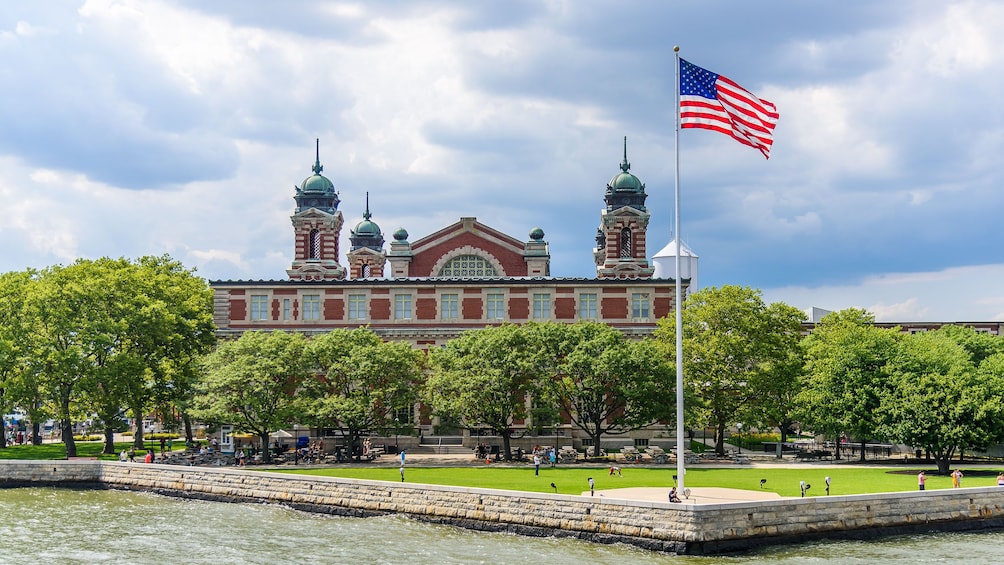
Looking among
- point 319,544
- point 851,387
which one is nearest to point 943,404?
point 851,387

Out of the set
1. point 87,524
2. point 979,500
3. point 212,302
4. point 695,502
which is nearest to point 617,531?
point 695,502

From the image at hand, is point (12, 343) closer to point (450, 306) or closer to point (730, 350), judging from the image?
point (450, 306)

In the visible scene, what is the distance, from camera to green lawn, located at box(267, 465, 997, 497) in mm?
→ 47375

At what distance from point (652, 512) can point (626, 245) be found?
6706 cm

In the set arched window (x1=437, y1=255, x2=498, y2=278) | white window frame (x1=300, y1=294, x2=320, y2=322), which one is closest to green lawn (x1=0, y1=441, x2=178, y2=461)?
white window frame (x1=300, y1=294, x2=320, y2=322)

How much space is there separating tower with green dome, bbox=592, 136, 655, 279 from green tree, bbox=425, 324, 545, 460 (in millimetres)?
37361

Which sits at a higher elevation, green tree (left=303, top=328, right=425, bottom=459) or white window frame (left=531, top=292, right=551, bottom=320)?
white window frame (left=531, top=292, right=551, bottom=320)

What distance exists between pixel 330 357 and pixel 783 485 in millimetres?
31463

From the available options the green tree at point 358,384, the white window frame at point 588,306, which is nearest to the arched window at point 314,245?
the white window frame at point 588,306

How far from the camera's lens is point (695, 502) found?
39688 mm

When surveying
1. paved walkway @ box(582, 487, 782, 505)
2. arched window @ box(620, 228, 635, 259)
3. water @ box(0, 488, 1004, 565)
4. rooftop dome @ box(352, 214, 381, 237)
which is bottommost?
water @ box(0, 488, 1004, 565)

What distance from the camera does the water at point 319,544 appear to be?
3672 cm

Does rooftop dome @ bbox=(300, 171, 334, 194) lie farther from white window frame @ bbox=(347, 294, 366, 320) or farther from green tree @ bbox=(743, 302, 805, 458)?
green tree @ bbox=(743, 302, 805, 458)

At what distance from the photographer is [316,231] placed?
109 meters
